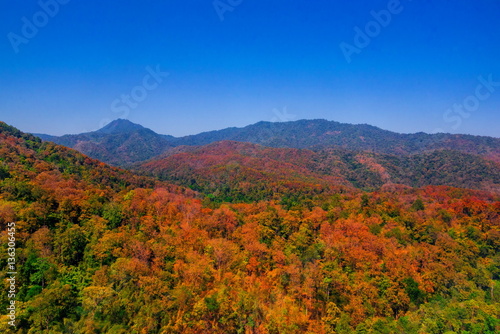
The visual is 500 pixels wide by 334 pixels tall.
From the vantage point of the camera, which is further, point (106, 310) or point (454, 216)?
point (454, 216)

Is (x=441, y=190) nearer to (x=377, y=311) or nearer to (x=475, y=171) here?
(x=377, y=311)

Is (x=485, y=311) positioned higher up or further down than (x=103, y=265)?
further down

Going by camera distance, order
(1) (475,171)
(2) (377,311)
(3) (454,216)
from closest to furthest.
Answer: (2) (377,311) → (3) (454,216) → (1) (475,171)

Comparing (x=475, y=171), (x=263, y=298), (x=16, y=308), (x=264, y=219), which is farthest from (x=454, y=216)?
(x=475, y=171)

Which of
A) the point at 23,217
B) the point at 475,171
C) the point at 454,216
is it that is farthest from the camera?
the point at 475,171

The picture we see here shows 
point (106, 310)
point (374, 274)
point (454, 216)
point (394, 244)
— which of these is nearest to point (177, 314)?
point (106, 310)

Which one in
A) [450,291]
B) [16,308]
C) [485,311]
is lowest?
[450,291]

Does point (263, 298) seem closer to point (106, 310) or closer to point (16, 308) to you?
point (106, 310)
